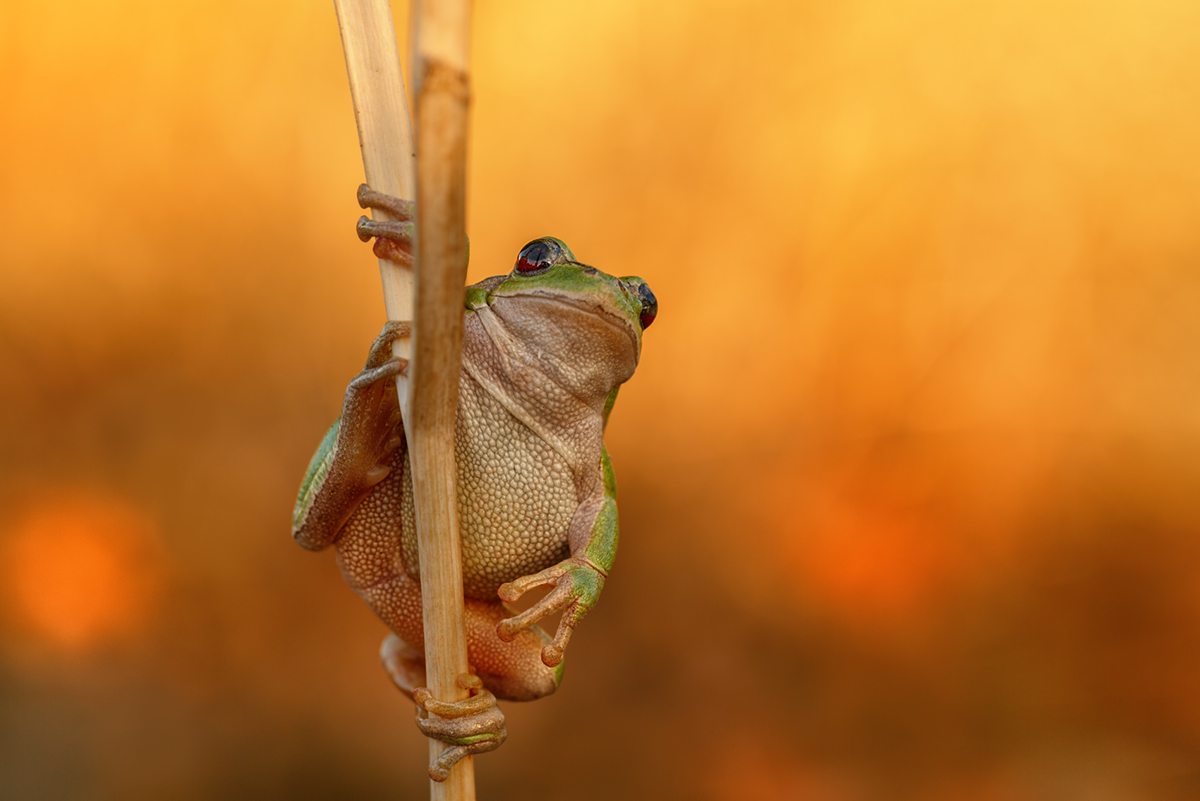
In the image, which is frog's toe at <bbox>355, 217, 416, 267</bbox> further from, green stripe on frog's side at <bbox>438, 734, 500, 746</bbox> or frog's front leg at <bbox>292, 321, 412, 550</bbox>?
green stripe on frog's side at <bbox>438, 734, 500, 746</bbox>

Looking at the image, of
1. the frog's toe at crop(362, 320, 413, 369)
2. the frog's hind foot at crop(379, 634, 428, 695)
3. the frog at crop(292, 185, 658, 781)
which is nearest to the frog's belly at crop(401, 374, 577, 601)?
the frog at crop(292, 185, 658, 781)

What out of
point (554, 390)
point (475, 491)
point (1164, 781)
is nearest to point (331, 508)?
point (475, 491)

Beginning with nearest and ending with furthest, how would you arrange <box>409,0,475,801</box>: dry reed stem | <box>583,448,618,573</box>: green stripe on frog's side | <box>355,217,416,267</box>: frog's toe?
1. <box>409,0,475,801</box>: dry reed stem
2. <box>355,217,416,267</box>: frog's toe
3. <box>583,448,618,573</box>: green stripe on frog's side

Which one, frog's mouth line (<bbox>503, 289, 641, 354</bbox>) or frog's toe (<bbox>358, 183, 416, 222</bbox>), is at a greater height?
frog's toe (<bbox>358, 183, 416, 222</bbox>)

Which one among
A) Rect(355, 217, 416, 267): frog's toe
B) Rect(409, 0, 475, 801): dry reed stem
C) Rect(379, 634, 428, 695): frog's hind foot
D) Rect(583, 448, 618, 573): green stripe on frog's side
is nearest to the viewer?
Rect(409, 0, 475, 801): dry reed stem

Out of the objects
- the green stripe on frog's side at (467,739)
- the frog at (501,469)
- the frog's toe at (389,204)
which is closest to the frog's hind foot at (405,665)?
the frog at (501,469)

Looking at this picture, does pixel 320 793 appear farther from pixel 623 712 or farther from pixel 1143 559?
pixel 1143 559

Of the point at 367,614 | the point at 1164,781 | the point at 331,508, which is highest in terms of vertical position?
the point at 331,508

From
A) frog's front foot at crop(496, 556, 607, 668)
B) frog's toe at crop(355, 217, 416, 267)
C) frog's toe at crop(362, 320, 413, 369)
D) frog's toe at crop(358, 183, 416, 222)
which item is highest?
frog's toe at crop(358, 183, 416, 222)

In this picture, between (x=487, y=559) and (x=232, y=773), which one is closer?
(x=487, y=559)
